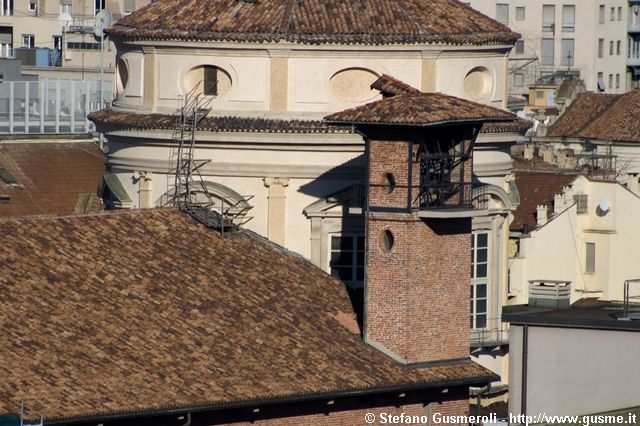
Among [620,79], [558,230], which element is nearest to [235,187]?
[558,230]

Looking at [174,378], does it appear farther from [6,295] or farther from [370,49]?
[370,49]

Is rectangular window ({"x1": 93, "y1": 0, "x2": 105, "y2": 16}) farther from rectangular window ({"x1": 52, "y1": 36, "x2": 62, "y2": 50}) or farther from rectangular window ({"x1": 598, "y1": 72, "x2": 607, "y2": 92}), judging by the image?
rectangular window ({"x1": 598, "y1": 72, "x2": 607, "y2": 92})

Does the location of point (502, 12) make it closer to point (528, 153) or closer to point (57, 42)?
point (57, 42)

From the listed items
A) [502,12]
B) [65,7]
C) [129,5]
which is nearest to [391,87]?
[65,7]

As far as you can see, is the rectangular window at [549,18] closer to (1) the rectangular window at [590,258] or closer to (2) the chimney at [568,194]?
(2) the chimney at [568,194]

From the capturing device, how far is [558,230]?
7331cm

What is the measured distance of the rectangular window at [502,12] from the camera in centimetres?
12925

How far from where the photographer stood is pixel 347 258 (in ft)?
182

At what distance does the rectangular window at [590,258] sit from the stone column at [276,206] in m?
19.8

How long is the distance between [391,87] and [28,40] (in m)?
62.6

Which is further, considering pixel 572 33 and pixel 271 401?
pixel 572 33

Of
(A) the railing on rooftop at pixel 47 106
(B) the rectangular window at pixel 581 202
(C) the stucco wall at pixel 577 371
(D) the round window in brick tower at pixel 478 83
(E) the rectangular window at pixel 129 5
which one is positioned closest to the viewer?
(C) the stucco wall at pixel 577 371

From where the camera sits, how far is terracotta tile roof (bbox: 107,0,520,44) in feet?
183

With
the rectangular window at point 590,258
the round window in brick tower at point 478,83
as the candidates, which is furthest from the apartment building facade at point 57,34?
the round window in brick tower at point 478,83
